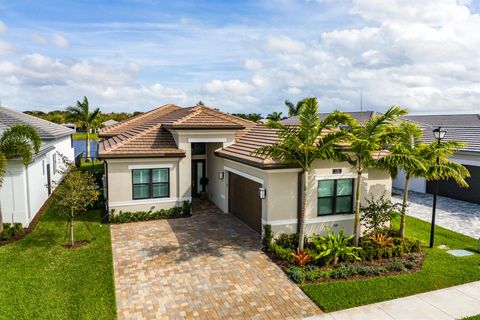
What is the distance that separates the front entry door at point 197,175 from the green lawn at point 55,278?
7.17 metres

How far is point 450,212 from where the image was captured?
19.2m

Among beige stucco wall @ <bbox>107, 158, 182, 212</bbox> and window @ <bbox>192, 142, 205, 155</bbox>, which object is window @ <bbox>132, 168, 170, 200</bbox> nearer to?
beige stucco wall @ <bbox>107, 158, 182, 212</bbox>

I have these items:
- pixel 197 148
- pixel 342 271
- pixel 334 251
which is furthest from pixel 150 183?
pixel 342 271

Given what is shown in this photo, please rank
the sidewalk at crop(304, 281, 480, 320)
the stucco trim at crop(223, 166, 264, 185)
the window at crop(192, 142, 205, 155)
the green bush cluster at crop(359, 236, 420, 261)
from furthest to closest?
the window at crop(192, 142, 205, 155) < the stucco trim at crop(223, 166, 264, 185) < the green bush cluster at crop(359, 236, 420, 261) < the sidewalk at crop(304, 281, 480, 320)

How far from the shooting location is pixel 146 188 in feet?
56.7

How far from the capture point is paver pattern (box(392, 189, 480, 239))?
16453 mm

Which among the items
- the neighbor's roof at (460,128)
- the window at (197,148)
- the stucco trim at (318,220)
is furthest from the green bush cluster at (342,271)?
the neighbor's roof at (460,128)

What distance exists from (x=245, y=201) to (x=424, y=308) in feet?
27.6

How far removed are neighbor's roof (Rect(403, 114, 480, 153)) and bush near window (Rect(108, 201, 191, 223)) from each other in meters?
17.1

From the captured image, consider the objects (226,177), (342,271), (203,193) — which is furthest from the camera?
(203,193)

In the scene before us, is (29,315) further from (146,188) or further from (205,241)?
(146,188)

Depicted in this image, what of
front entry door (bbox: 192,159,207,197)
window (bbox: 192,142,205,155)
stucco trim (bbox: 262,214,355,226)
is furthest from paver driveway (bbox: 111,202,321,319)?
window (bbox: 192,142,205,155)

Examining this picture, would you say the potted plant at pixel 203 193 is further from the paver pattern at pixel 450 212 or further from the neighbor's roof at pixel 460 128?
the neighbor's roof at pixel 460 128

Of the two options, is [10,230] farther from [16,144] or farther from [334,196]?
[334,196]
